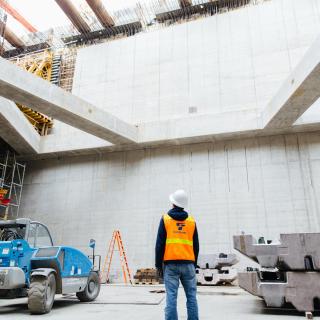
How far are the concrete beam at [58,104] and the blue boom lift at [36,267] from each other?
715 centimetres

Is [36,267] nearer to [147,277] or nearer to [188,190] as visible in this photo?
[147,277]

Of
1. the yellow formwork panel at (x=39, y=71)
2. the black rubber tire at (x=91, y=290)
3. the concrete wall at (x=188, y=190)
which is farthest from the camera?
the yellow formwork panel at (x=39, y=71)

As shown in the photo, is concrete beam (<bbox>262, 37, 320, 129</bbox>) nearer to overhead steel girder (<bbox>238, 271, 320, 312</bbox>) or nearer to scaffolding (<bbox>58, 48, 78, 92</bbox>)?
overhead steel girder (<bbox>238, 271, 320, 312</bbox>)

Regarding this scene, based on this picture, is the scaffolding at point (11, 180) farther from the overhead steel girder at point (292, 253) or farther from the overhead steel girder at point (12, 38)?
the overhead steel girder at point (292, 253)

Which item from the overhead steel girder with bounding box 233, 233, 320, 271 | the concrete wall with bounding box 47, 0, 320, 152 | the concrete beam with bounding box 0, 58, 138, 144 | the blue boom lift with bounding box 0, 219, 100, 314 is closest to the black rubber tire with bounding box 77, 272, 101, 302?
the blue boom lift with bounding box 0, 219, 100, 314

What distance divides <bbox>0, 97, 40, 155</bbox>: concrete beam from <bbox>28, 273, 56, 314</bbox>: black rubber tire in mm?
10991

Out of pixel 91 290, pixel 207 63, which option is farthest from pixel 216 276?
pixel 207 63

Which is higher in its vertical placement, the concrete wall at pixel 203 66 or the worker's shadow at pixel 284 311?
the concrete wall at pixel 203 66

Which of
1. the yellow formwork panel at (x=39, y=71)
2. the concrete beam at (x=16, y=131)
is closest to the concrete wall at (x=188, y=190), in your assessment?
the concrete beam at (x=16, y=131)

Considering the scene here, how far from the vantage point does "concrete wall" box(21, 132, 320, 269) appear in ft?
46.1

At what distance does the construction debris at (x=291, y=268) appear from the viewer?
5227 mm

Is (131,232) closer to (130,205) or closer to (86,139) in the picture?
(130,205)

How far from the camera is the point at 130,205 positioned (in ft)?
52.7

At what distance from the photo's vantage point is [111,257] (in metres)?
15.3
